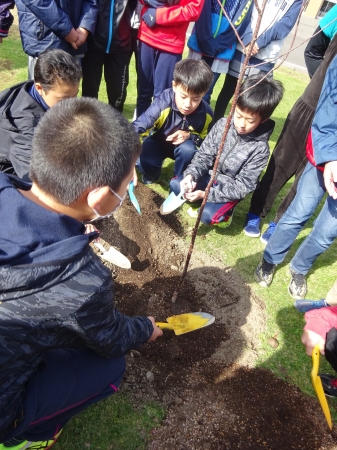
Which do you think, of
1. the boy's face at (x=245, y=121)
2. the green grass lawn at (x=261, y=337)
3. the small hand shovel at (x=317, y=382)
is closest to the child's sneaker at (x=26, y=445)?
the green grass lawn at (x=261, y=337)

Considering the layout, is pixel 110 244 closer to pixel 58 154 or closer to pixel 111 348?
pixel 111 348

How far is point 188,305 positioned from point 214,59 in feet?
9.78

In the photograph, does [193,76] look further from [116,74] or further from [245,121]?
[116,74]

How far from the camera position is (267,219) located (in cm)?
376

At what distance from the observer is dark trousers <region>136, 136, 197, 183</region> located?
3527 millimetres

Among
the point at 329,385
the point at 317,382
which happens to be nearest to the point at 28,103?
the point at 317,382

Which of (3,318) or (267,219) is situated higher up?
(3,318)

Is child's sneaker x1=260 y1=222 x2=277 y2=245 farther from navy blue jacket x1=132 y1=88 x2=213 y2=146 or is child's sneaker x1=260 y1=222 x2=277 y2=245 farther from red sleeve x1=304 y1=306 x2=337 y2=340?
red sleeve x1=304 y1=306 x2=337 y2=340

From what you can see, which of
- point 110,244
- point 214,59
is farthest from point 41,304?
point 214,59

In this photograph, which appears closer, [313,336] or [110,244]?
[313,336]

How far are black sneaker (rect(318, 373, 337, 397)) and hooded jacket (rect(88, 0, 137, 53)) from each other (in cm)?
337

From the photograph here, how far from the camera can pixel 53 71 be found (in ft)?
8.00

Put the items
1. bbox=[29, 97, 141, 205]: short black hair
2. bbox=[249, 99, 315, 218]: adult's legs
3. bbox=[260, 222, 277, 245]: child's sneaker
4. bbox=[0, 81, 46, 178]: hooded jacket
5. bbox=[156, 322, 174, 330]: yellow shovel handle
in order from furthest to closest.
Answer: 1. bbox=[260, 222, 277, 245]: child's sneaker
2. bbox=[249, 99, 315, 218]: adult's legs
3. bbox=[0, 81, 46, 178]: hooded jacket
4. bbox=[156, 322, 174, 330]: yellow shovel handle
5. bbox=[29, 97, 141, 205]: short black hair

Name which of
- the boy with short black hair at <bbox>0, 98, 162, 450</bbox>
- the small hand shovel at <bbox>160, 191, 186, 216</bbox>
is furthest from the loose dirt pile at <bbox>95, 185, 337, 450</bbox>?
the boy with short black hair at <bbox>0, 98, 162, 450</bbox>
